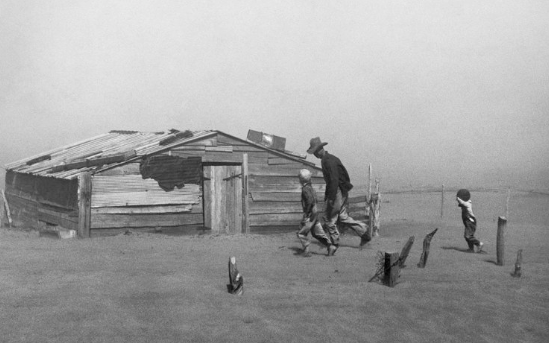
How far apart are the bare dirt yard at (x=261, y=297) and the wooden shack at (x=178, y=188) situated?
2199 mm

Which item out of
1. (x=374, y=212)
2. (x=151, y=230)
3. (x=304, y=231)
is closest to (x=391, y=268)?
(x=304, y=231)

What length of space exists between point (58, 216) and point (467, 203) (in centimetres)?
1099

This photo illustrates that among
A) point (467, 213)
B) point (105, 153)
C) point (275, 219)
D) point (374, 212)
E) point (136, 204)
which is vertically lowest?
point (275, 219)

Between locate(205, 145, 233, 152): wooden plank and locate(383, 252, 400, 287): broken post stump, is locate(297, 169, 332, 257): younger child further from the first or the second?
locate(205, 145, 233, 152): wooden plank

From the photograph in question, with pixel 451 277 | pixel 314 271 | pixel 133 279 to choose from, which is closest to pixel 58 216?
pixel 133 279

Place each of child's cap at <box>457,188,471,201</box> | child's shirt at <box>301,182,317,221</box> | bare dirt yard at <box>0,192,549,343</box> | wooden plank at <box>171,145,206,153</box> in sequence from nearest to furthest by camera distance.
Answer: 1. bare dirt yard at <box>0,192,549,343</box>
2. child's shirt at <box>301,182,317,221</box>
3. child's cap at <box>457,188,471,201</box>
4. wooden plank at <box>171,145,206,153</box>

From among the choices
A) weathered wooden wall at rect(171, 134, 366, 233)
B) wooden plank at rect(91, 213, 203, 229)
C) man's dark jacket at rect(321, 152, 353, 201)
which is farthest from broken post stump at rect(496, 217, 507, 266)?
wooden plank at rect(91, 213, 203, 229)

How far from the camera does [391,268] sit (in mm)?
7539

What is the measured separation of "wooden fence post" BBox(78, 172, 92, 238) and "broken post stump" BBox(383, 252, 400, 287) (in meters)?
8.66

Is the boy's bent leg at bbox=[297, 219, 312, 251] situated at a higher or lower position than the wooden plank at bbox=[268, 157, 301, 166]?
lower

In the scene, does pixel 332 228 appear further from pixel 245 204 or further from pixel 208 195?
pixel 208 195

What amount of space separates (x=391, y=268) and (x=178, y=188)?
825cm

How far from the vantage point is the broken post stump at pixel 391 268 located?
24.5 ft

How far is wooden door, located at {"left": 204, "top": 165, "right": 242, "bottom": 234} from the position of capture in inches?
586
